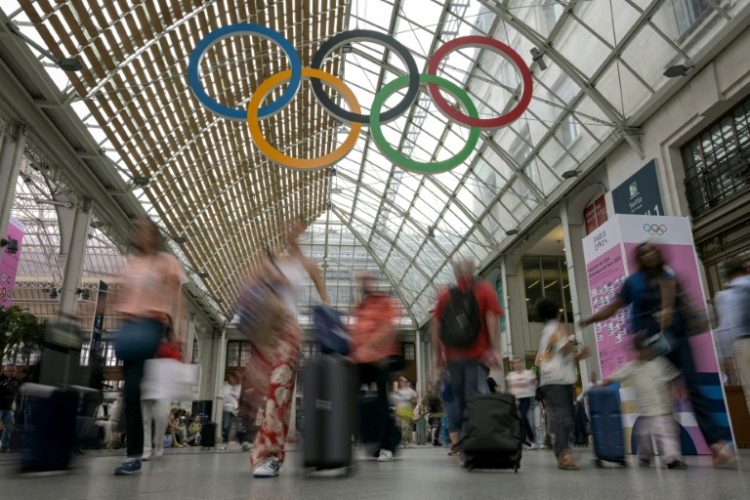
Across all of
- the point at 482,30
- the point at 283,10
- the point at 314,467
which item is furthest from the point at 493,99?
the point at 314,467

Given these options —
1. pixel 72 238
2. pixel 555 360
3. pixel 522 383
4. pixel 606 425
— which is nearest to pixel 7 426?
pixel 72 238

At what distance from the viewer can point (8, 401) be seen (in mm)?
10227

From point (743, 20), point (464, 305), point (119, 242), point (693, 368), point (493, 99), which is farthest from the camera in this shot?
point (119, 242)

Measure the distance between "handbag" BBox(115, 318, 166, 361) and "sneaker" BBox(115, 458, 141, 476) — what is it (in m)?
0.71

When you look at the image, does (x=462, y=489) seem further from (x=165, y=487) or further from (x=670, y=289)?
(x=670, y=289)

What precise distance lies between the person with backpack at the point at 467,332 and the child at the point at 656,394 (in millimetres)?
1057

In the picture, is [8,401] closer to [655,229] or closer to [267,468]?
[267,468]

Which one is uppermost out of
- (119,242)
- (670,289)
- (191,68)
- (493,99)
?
(493,99)

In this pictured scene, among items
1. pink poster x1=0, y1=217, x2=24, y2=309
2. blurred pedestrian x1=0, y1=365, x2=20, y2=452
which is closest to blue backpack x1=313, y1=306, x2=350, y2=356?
blurred pedestrian x1=0, y1=365, x2=20, y2=452

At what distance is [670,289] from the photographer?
405 centimetres

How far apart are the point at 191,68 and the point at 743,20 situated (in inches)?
346

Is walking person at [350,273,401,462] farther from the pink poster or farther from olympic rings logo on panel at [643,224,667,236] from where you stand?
the pink poster

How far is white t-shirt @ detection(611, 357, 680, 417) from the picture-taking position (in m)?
4.04

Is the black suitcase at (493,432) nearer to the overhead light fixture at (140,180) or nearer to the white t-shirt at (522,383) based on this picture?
the white t-shirt at (522,383)
